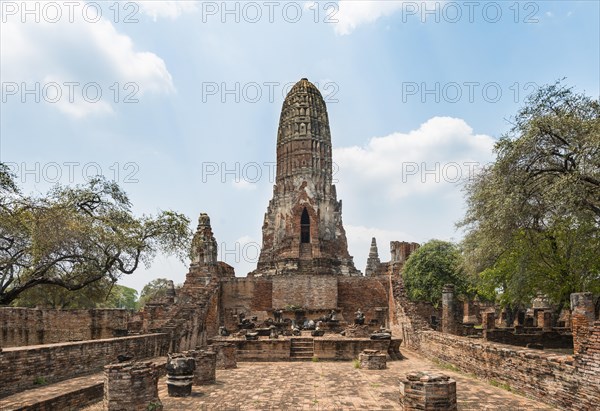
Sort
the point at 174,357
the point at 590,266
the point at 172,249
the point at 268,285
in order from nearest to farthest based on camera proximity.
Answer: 1. the point at 174,357
2. the point at 590,266
3. the point at 172,249
4. the point at 268,285

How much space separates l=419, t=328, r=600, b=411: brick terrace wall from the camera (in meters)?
6.91

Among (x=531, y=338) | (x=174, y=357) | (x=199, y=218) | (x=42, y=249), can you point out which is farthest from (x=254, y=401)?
(x=199, y=218)

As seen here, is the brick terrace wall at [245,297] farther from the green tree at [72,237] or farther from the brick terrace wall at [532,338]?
the brick terrace wall at [532,338]

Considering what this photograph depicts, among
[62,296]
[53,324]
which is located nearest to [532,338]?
[53,324]

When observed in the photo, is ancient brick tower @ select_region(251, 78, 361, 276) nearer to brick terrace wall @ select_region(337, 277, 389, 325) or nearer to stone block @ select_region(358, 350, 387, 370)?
brick terrace wall @ select_region(337, 277, 389, 325)

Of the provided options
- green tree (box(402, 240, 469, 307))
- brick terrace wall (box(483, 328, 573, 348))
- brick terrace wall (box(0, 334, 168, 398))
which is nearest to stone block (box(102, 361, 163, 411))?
brick terrace wall (box(0, 334, 168, 398))

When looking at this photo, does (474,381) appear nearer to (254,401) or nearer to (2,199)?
(254,401)

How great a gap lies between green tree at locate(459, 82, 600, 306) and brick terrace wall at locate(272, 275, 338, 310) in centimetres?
1157

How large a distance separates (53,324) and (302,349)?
12.0 m

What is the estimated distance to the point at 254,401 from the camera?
845 cm

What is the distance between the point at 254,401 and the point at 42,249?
8.18 m

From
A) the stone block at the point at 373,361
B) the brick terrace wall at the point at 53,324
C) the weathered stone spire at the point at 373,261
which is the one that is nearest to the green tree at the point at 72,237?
the brick terrace wall at the point at 53,324

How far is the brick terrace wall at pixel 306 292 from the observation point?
2462cm

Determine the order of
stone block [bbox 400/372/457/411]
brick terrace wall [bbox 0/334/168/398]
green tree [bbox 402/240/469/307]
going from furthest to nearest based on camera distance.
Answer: green tree [bbox 402/240/469/307] → brick terrace wall [bbox 0/334/168/398] → stone block [bbox 400/372/457/411]
